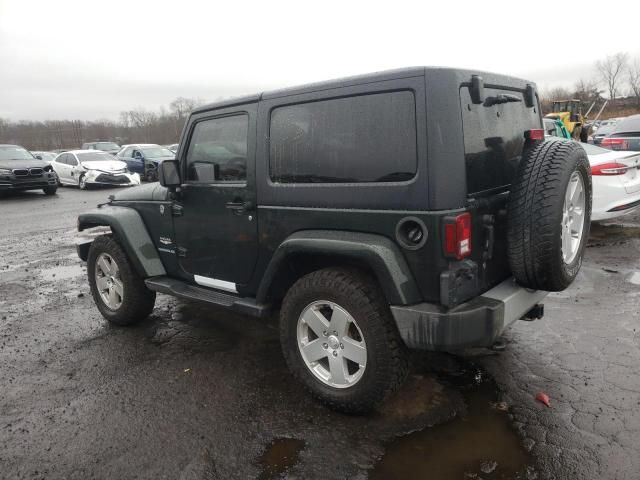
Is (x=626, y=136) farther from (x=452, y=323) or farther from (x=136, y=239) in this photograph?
(x=136, y=239)

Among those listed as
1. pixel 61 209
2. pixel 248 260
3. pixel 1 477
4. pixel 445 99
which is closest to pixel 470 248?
pixel 445 99

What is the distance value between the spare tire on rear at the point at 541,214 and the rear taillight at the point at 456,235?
373 mm

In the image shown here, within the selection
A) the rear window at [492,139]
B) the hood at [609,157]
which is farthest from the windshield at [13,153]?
the rear window at [492,139]

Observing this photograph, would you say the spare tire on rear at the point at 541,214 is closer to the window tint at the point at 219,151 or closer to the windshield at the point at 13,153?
the window tint at the point at 219,151

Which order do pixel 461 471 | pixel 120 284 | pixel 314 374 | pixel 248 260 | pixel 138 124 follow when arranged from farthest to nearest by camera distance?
pixel 138 124
pixel 120 284
pixel 248 260
pixel 314 374
pixel 461 471

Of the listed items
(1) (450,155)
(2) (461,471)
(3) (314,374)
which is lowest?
(2) (461,471)

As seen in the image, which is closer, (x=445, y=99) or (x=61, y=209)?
(x=445, y=99)

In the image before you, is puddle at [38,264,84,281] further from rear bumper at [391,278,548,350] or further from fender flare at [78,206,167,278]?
rear bumper at [391,278,548,350]

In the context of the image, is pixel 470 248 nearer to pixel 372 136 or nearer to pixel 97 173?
pixel 372 136

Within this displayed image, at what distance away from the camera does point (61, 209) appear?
13.2 metres

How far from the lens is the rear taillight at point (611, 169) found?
21.1ft

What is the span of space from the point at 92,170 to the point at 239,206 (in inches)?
654

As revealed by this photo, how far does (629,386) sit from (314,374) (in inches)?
81.0

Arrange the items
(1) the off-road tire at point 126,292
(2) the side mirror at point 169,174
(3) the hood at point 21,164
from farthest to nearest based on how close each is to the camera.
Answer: (3) the hood at point 21,164 < (1) the off-road tire at point 126,292 < (2) the side mirror at point 169,174
